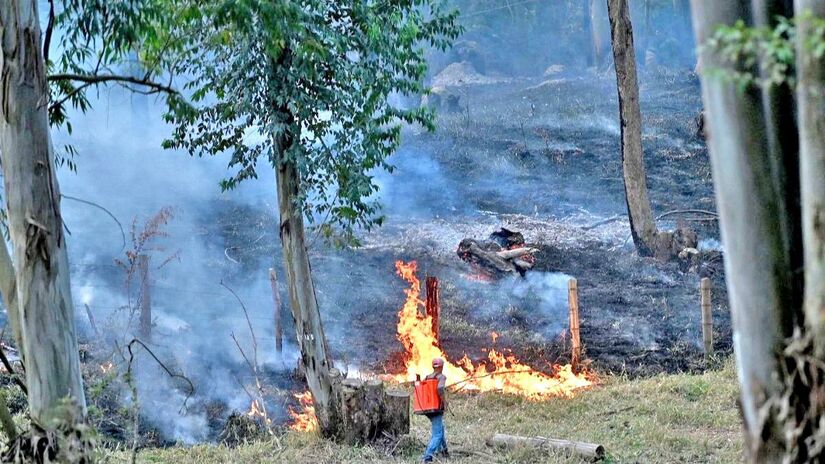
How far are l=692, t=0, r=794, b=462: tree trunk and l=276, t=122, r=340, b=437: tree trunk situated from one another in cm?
744

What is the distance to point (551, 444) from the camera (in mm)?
10148

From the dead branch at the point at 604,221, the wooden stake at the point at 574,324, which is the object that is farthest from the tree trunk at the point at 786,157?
the dead branch at the point at 604,221

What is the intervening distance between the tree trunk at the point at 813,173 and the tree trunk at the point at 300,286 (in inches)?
310

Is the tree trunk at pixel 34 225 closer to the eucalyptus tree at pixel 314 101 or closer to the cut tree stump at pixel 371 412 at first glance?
the eucalyptus tree at pixel 314 101

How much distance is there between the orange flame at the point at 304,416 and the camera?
485 inches

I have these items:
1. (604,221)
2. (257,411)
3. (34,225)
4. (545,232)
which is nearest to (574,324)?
(257,411)

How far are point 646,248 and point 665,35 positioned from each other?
24451 millimetres

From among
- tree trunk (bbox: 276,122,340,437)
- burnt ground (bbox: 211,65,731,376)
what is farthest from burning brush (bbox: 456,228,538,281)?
tree trunk (bbox: 276,122,340,437)

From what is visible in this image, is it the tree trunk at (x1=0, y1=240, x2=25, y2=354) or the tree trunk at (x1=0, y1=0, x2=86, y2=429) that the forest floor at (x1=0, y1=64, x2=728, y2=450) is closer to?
the tree trunk at (x1=0, y1=0, x2=86, y2=429)

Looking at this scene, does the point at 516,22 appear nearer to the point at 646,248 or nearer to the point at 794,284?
the point at 646,248

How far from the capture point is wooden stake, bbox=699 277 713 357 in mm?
15422

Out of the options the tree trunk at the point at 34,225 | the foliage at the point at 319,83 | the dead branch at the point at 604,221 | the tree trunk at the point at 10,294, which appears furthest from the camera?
the dead branch at the point at 604,221

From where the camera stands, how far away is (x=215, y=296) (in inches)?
770

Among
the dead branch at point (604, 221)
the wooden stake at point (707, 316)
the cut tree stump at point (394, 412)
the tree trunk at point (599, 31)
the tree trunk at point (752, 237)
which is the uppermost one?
the tree trunk at point (599, 31)
